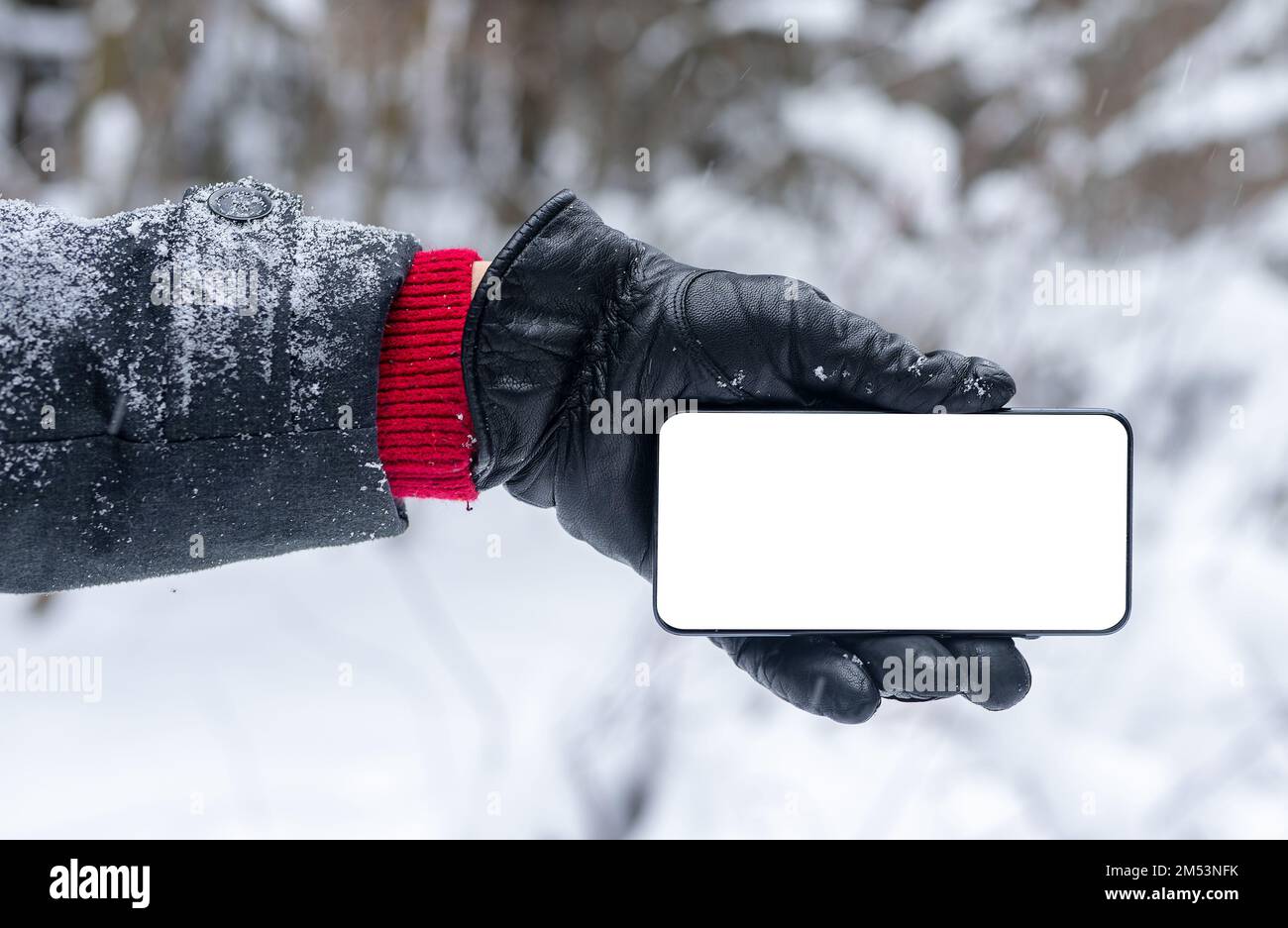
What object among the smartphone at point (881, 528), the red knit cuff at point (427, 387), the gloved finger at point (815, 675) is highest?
the red knit cuff at point (427, 387)

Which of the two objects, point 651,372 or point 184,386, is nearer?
point 184,386

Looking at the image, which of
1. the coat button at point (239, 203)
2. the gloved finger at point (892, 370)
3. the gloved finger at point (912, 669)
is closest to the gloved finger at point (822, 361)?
the gloved finger at point (892, 370)

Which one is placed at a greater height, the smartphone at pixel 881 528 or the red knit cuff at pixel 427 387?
the red knit cuff at pixel 427 387

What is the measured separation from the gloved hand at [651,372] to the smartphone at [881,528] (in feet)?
0.09

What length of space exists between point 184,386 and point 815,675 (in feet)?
1.66

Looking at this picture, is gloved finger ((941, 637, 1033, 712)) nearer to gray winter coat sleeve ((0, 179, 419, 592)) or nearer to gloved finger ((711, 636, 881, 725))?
gloved finger ((711, 636, 881, 725))

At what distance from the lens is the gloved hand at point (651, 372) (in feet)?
2.18

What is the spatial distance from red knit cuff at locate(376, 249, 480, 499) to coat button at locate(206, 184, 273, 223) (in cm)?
12

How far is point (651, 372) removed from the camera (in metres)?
0.72

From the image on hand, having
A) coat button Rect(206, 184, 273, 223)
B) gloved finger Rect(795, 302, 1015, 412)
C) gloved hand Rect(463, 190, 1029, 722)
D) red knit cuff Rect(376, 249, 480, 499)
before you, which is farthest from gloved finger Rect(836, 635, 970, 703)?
coat button Rect(206, 184, 273, 223)

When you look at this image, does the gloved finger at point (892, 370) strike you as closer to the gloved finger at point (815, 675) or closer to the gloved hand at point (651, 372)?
the gloved hand at point (651, 372)

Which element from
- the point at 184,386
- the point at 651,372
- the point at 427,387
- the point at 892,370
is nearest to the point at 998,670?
the point at 892,370

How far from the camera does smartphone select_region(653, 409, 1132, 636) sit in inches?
26.4

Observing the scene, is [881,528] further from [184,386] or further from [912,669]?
[184,386]
